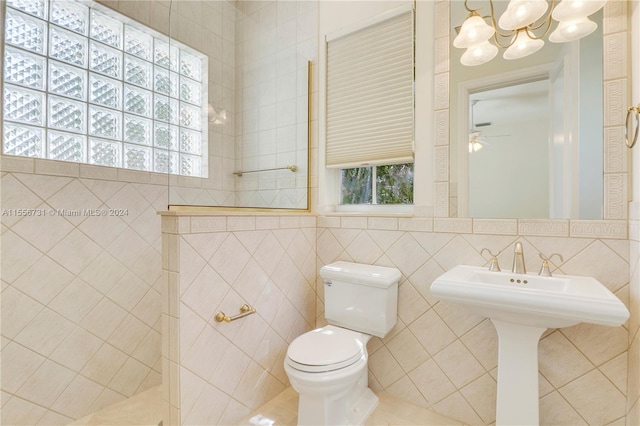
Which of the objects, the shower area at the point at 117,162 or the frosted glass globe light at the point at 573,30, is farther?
the shower area at the point at 117,162

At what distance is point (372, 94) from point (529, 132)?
0.90 m

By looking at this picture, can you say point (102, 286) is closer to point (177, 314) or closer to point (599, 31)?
point (177, 314)

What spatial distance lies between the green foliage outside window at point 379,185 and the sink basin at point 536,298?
0.69m

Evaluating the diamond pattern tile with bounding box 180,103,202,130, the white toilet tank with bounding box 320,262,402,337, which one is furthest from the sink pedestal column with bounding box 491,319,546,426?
the diamond pattern tile with bounding box 180,103,202,130

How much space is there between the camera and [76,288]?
1.71m

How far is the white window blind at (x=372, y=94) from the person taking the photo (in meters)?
1.82

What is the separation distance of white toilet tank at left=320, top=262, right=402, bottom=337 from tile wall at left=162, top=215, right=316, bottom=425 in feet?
0.95

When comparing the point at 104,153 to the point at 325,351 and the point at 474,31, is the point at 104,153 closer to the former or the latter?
the point at 325,351

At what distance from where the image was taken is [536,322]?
3.84 feet

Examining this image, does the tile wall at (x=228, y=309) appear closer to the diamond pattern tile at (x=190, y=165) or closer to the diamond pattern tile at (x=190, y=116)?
the diamond pattern tile at (x=190, y=165)

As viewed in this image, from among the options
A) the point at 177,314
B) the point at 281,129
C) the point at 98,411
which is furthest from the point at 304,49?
the point at 98,411

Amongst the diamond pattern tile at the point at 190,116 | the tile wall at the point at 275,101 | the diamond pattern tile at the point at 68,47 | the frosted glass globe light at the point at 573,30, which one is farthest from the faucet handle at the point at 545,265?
the diamond pattern tile at the point at 68,47

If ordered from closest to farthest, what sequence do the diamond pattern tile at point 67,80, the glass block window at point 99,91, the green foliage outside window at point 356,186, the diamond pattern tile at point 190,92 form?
the glass block window at point 99,91 → the diamond pattern tile at point 67,80 → the diamond pattern tile at point 190,92 → the green foliage outside window at point 356,186

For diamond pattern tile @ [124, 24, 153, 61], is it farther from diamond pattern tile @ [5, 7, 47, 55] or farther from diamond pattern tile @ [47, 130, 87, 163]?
diamond pattern tile @ [47, 130, 87, 163]
